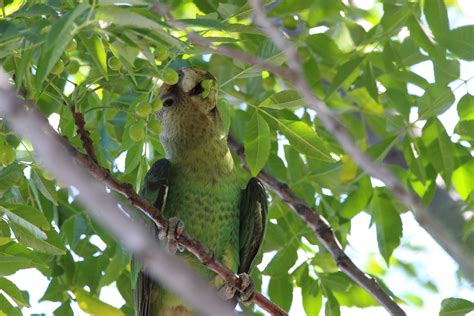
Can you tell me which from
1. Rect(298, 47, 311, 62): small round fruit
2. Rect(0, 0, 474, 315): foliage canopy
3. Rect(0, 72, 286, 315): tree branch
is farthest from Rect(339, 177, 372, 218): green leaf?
Rect(0, 72, 286, 315): tree branch

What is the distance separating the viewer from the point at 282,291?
3.84 metres

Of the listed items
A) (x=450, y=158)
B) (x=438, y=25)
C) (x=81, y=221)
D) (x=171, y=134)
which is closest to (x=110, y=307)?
(x=81, y=221)

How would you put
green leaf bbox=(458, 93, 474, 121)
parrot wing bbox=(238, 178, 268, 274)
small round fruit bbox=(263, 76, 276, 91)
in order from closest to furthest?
→ green leaf bbox=(458, 93, 474, 121) → parrot wing bbox=(238, 178, 268, 274) → small round fruit bbox=(263, 76, 276, 91)

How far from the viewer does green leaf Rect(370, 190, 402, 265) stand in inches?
145

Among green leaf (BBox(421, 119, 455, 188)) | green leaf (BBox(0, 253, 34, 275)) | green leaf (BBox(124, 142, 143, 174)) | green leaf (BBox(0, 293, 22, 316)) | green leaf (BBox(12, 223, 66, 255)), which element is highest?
green leaf (BBox(421, 119, 455, 188))

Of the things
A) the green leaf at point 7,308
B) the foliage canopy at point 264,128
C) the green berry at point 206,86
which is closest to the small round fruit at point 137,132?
the foliage canopy at point 264,128

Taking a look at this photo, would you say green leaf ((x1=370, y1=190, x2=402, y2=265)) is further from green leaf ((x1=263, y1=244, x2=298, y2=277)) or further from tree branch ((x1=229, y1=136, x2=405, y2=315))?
green leaf ((x1=263, y1=244, x2=298, y2=277))

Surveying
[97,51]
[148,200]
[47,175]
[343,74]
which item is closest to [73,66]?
[47,175]

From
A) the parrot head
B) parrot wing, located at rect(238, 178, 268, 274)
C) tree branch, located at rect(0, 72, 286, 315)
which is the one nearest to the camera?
tree branch, located at rect(0, 72, 286, 315)

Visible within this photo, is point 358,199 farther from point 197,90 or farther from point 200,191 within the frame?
point 197,90

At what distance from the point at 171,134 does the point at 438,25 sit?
4.90ft

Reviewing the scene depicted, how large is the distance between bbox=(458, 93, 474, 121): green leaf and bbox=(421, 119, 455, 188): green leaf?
0.36ft

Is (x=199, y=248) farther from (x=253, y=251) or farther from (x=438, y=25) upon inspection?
(x=438, y=25)

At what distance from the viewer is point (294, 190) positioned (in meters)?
4.22
